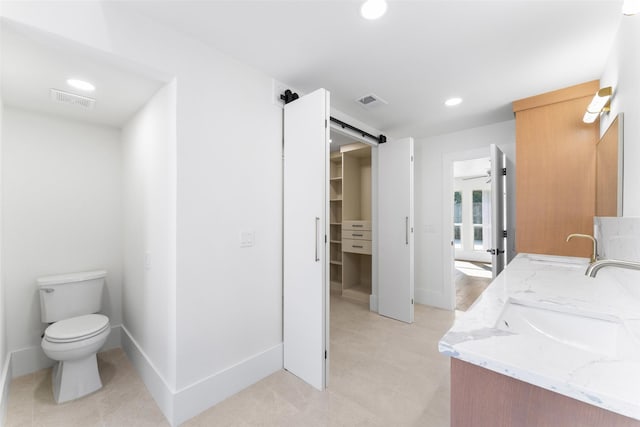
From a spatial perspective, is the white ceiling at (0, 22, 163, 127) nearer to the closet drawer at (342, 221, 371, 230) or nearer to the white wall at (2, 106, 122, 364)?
the white wall at (2, 106, 122, 364)

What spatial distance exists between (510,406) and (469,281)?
5.00m

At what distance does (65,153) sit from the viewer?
91.4 inches

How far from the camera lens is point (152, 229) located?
1931 millimetres

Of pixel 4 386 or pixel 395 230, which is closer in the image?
pixel 4 386

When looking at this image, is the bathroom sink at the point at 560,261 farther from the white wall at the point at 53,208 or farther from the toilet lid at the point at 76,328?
the white wall at the point at 53,208

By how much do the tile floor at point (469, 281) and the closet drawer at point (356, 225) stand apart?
168 centimetres

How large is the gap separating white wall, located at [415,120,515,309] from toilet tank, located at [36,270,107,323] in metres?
3.76

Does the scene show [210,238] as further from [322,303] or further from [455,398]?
[455,398]

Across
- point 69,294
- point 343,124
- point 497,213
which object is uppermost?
point 343,124

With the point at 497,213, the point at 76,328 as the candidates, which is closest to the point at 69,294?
the point at 76,328

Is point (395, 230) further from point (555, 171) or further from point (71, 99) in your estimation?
point (71, 99)

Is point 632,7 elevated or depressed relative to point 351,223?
elevated

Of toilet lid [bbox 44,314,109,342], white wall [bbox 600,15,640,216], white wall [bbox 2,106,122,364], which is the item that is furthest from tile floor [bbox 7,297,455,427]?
white wall [bbox 600,15,640,216]

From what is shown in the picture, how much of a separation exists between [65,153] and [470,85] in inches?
143
